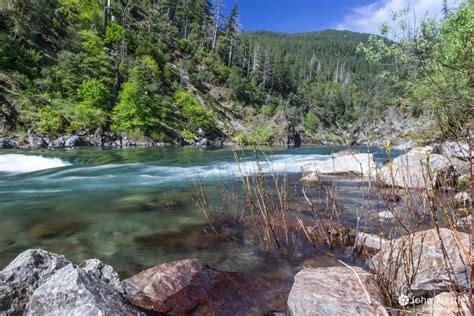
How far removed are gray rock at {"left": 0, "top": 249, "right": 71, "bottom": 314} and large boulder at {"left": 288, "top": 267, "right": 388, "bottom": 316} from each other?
2583mm

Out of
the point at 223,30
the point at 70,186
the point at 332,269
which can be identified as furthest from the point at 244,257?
the point at 223,30

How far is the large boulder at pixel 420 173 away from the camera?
7.45ft

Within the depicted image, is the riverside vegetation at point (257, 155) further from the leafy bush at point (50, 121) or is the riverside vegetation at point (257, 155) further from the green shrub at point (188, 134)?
the green shrub at point (188, 134)

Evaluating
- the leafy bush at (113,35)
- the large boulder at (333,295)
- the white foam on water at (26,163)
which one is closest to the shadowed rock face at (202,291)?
the large boulder at (333,295)

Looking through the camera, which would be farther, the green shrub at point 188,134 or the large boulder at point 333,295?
the green shrub at point 188,134

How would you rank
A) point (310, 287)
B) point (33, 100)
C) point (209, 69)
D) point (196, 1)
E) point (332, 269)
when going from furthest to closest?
point (196, 1)
point (209, 69)
point (33, 100)
point (332, 269)
point (310, 287)

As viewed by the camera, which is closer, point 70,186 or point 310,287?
point 310,287

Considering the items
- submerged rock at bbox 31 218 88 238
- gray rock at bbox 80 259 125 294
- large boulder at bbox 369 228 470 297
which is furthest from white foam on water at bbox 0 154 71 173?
large boulder at bbox 369 228 470 297

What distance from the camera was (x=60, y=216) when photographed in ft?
23.9

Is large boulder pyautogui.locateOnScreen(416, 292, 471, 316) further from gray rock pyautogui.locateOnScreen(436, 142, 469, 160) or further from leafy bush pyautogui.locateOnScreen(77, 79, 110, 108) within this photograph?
leafy bush pyautogui.locateOnScreen(77, 79, 110, 108)

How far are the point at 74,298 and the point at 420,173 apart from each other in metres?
10.1

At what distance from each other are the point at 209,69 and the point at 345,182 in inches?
2475

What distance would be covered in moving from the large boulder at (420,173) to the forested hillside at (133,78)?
87 centimetres

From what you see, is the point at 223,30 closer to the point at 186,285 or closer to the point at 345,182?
the point at 345,182
